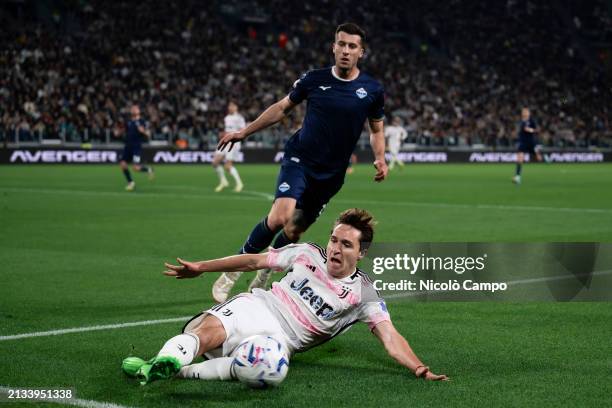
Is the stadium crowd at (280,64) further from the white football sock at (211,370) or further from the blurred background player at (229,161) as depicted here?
the white football sock at (211,370)

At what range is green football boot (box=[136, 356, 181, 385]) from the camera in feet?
16.4

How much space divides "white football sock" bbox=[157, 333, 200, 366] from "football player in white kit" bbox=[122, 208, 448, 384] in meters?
0.05

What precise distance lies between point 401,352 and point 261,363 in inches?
40.6

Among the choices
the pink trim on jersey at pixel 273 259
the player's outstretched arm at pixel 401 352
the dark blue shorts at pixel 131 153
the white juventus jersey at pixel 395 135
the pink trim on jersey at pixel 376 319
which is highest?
the pink trim on jersey at pixel 273 259

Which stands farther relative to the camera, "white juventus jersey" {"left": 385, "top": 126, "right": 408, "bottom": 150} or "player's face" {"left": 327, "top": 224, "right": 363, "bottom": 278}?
"white juventus jersey" {"left": 385, "top": 126, "right": 408, "bottom": 150}

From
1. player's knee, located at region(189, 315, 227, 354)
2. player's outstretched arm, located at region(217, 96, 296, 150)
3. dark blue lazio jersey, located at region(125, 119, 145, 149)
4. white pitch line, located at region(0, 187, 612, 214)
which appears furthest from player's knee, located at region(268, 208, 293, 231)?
dark blue lazio jersey, located at region(125, 119, 145, 149)

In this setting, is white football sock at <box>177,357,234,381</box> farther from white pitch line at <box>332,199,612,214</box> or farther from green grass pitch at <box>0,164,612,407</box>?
white pitch line at <box>332,199,612,214</box>

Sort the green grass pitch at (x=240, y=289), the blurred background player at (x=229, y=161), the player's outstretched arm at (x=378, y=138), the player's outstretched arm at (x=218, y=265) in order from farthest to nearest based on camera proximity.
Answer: the blurred background player at (x=229, y=161) → the player's outstretched arm at (x=378, y=138) → the player's outstretched arm at (x=218, y=265) → the green grass pitch at (x=240, y=289)

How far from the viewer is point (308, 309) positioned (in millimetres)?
5895

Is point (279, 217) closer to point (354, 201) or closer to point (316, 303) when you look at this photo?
point (316, 303)

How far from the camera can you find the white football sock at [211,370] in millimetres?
5414

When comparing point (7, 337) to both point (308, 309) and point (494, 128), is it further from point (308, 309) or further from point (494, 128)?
point (494, 128)

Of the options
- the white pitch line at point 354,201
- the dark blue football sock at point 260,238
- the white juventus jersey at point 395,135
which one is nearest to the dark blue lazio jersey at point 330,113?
the dark blue football sock at point 260,238

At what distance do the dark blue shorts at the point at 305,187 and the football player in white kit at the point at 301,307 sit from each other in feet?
7.83
